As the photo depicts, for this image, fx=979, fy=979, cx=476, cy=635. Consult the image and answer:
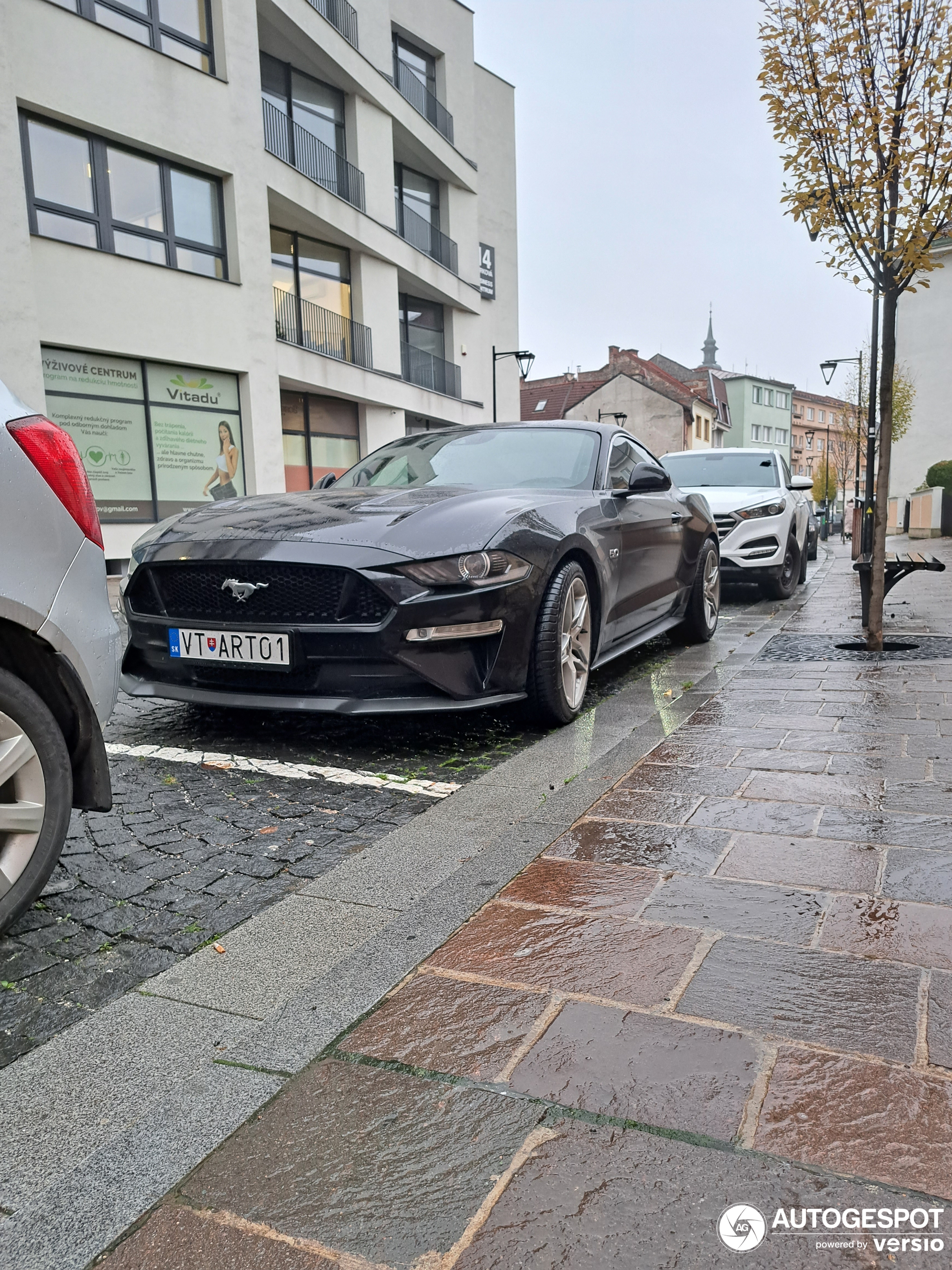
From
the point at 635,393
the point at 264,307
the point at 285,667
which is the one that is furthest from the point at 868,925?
the point at 635,393

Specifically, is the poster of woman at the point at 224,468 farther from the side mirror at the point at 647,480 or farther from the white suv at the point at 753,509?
the side mirror at the point at 647,480

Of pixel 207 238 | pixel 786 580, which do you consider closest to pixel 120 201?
pixel 207 238

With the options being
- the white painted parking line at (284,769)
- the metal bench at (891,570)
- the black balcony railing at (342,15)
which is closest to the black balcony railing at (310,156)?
the black balcony railing at (342,15)

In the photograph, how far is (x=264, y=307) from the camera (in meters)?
17.7

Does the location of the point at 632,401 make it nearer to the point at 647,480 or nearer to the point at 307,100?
the point at 307,100

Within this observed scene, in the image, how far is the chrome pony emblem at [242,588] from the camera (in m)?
3.99

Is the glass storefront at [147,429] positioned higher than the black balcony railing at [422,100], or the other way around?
the black balcony railing at [422,100]

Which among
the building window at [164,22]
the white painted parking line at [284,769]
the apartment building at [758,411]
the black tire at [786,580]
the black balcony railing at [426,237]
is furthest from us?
the apartment building at [758,411]

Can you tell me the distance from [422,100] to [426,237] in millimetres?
3669

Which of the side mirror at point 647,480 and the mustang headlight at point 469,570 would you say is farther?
the side mirror at point 647,480

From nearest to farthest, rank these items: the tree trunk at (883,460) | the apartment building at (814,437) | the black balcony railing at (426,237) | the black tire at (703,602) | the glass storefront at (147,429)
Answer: the tree trunk at (883,460), the black tire at (703,602), the glass storefront at (147,429), the black balcony railing at (426,237), the apartment building at (814,437)

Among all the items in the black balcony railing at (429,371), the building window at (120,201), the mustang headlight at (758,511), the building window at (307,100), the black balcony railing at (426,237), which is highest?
the building window at (307,100)

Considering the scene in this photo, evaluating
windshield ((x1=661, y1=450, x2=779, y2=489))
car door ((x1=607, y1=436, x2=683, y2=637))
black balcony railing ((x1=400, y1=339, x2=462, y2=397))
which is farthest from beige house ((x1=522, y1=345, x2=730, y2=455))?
car door ((x1=607, y1=436, x2=683, y2=637))

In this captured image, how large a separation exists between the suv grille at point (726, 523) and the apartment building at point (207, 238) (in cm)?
692
